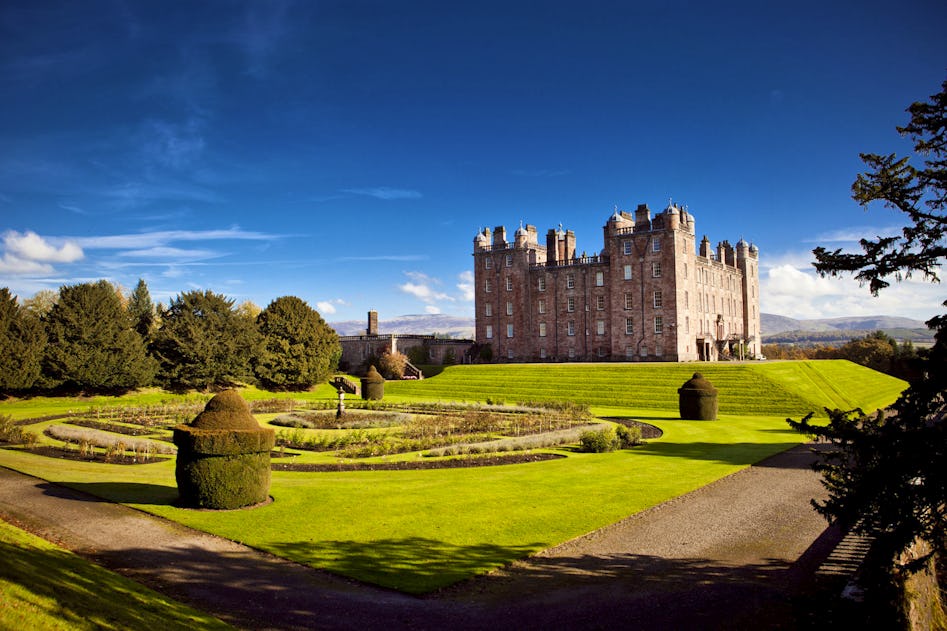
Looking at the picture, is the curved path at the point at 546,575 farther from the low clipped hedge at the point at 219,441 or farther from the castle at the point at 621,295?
the castle at the point at 621,295

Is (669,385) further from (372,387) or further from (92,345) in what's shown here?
(92,345)

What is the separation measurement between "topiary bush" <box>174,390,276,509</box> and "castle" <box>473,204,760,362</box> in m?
48.9

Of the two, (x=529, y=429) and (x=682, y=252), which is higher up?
(x=682, y=252)

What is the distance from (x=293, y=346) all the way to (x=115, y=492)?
39831 millimetres

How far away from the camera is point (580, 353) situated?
210 ft

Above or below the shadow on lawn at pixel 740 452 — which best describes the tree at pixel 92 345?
above

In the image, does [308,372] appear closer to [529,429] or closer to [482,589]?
[529,429]

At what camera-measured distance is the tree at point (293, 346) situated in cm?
5350

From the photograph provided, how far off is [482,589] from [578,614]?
163 centimetres

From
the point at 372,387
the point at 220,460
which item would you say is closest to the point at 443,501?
the point at 220,460

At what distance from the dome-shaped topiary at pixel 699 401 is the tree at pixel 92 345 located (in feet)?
127

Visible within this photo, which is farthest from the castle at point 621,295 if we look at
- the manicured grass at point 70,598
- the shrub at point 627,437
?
the manicured grass at point 70,598

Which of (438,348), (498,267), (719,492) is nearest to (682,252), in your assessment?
(498,267)

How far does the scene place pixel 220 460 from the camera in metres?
13.5
